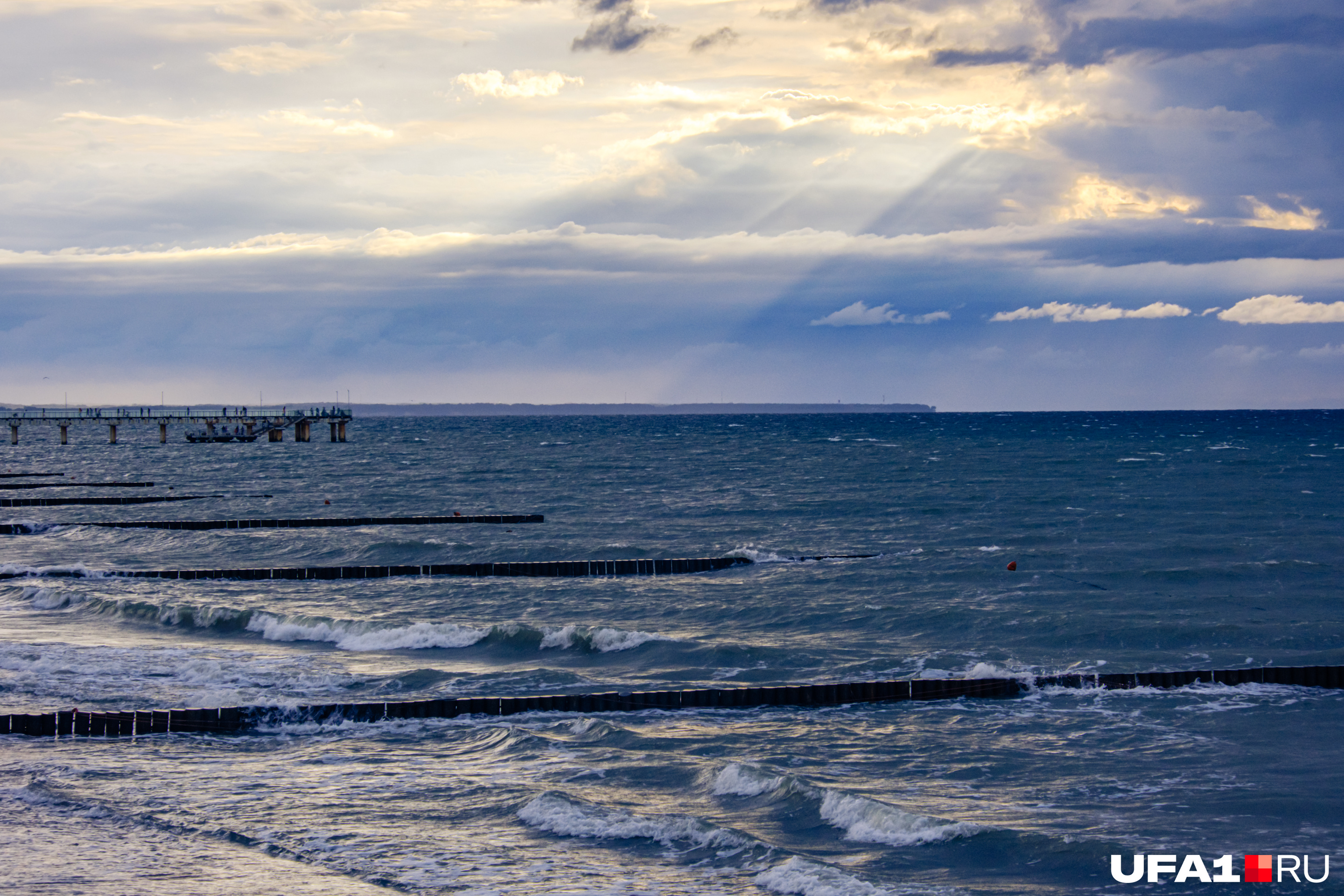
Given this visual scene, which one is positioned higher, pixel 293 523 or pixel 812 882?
pixel 293 523

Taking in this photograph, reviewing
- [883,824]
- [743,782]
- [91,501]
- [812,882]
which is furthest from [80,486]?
[812,882]

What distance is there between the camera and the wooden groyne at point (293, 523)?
53.8m

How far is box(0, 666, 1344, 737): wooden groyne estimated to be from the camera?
64.6 ft

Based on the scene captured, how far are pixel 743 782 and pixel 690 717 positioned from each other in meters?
4.37

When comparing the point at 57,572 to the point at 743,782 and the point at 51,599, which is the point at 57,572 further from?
the point at 743,782

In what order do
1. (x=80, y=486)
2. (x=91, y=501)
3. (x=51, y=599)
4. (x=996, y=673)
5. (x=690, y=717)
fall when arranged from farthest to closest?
1. (x=80, y=486)
2. (x=91, y=501)
3. (x=51, y=599)
4. (x=996, y=673)
5. (x=690, y=717)

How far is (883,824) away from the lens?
15.0 meters

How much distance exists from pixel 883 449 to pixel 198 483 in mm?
73773

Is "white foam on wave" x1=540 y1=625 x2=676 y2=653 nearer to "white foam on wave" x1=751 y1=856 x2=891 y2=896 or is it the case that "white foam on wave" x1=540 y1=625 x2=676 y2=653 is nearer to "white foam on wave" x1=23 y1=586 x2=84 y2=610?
"white foam on wave" x1=751 y1=856 x2=891 y2=896

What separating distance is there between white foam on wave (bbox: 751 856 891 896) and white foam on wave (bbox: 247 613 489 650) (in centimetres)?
1545

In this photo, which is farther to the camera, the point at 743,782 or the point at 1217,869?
the point at 743,782

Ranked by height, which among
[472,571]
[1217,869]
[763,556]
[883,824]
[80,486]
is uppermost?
[80,486]

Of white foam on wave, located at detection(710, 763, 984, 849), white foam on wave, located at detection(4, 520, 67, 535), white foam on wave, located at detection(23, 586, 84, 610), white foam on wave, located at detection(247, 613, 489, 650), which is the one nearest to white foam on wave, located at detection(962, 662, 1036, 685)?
white foam on wave, located at detection(710, 763, 984, 849)

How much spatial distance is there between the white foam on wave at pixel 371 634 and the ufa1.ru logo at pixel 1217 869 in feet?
56.8
